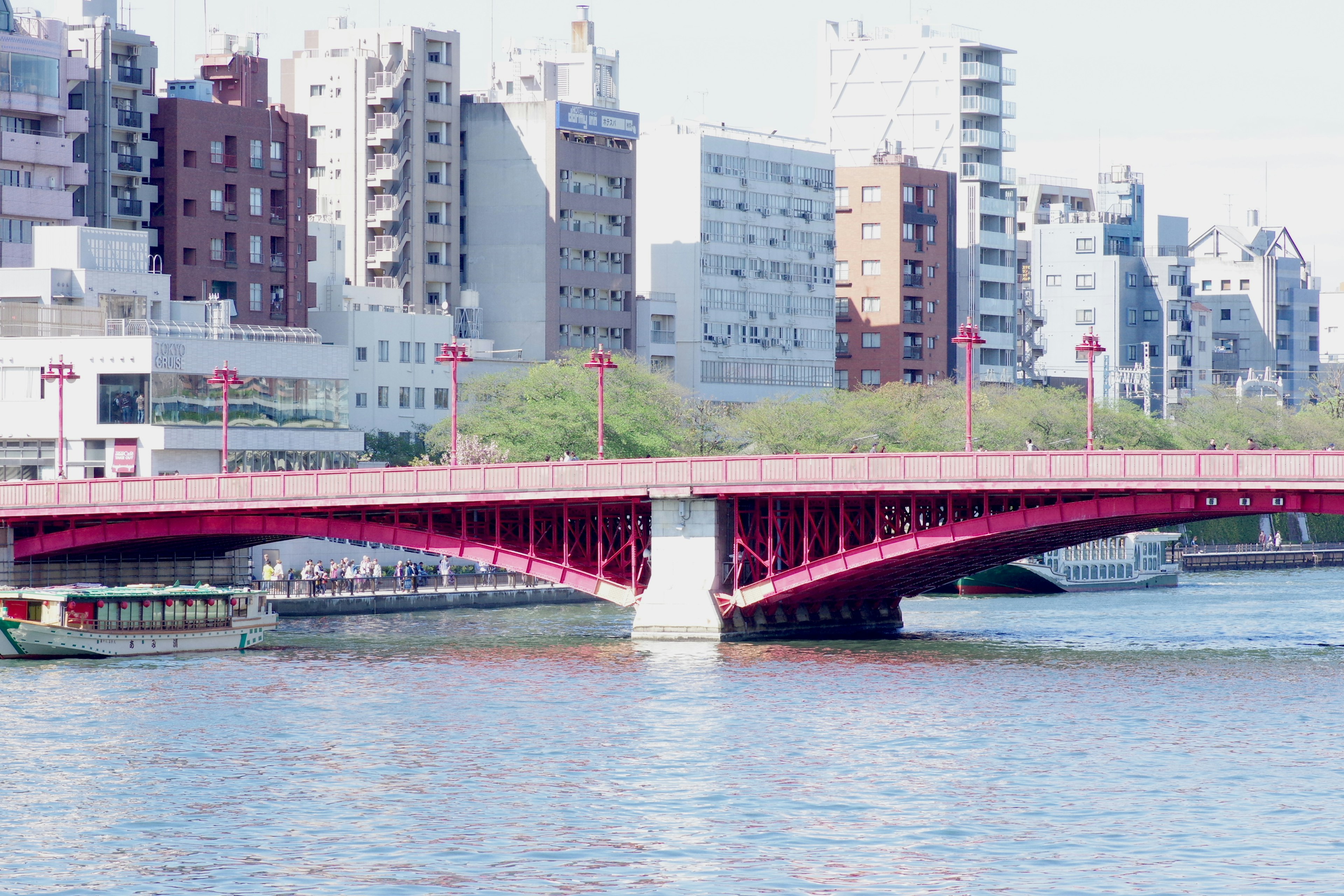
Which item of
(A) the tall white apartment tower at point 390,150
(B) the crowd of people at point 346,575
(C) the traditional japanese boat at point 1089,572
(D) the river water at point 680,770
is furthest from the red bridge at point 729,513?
(A) the tall white apartment tower at point 390,150

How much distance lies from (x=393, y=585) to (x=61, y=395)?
18078 mm

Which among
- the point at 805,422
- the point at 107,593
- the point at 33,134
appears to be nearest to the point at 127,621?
the point at 107,593

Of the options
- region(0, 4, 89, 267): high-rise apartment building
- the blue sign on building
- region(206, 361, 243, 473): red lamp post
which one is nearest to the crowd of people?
region(206, 361, 243, 473): red lamp post

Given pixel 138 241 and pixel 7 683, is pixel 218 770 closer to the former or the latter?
pixel 7 683

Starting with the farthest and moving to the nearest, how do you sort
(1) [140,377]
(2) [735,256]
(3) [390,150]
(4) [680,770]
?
(2) [735,256], (3) [390,150], (1) [140,377], (4) [680,770]

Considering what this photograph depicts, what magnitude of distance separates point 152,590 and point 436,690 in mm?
16845

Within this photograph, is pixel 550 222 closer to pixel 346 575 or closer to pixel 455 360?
pixel 346 575

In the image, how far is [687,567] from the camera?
88.6 metres

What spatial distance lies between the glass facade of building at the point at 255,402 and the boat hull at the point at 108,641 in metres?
32.5

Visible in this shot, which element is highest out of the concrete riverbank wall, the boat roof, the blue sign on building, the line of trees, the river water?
the blue sign on building

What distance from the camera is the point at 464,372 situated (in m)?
157

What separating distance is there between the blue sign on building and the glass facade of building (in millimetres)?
38210

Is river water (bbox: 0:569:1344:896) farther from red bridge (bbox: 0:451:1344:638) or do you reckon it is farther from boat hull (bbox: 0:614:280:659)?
red bridge (bbox: 0:451:1344:638)

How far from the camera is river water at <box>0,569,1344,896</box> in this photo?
47531 millimetres
